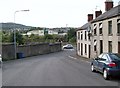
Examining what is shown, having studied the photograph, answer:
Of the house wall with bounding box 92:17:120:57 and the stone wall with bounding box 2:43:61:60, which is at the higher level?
the house wall with bounding box 92:17:120:57

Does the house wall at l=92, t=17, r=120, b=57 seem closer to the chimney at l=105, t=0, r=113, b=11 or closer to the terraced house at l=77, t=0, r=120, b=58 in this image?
the terraced house at l=77, t=0, r=120, b=58

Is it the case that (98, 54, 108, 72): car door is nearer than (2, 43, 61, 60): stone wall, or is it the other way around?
(98, 54, 108, 72): car door

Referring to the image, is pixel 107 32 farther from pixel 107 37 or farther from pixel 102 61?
pixel 102 61

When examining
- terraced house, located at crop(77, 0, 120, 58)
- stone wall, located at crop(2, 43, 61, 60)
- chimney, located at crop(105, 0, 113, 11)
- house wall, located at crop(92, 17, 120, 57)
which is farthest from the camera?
stone wall, located at crop(2, 43, 61, 60)

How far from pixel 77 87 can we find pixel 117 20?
1829 cm

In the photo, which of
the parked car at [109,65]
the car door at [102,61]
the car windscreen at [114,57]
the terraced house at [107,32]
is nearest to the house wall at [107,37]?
the terraced house at [107,32]

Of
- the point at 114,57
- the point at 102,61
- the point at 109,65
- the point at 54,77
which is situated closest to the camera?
the point at 109,65

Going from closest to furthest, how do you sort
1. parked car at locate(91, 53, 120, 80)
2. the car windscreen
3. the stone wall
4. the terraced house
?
parked car at locate(91, 53, 120, 80)
the car windscreen
the terraced house
the stone wall

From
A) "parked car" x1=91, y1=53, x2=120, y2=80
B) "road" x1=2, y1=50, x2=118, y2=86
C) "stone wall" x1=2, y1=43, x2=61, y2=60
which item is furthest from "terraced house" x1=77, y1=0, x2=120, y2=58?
"stone wall" x1=2, y1=43, x2=61, y2=60

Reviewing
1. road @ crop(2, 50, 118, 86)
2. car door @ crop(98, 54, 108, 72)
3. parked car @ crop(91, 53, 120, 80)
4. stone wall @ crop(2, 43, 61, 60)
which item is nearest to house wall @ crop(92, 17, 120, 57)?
road @ crop(2, 50, 118, 86)

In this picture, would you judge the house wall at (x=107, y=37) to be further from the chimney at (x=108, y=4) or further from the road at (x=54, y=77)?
the road at (x=54, y=77)

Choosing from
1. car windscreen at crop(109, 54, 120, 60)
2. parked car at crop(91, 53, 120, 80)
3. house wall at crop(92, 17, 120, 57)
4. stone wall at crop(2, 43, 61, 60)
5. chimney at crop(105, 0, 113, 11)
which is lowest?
stone wall at crop(2, 43, 61, 60)

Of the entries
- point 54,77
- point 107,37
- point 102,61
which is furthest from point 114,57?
point 107,37

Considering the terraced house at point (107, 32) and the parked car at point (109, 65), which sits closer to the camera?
the parked car at point (109, 65)
